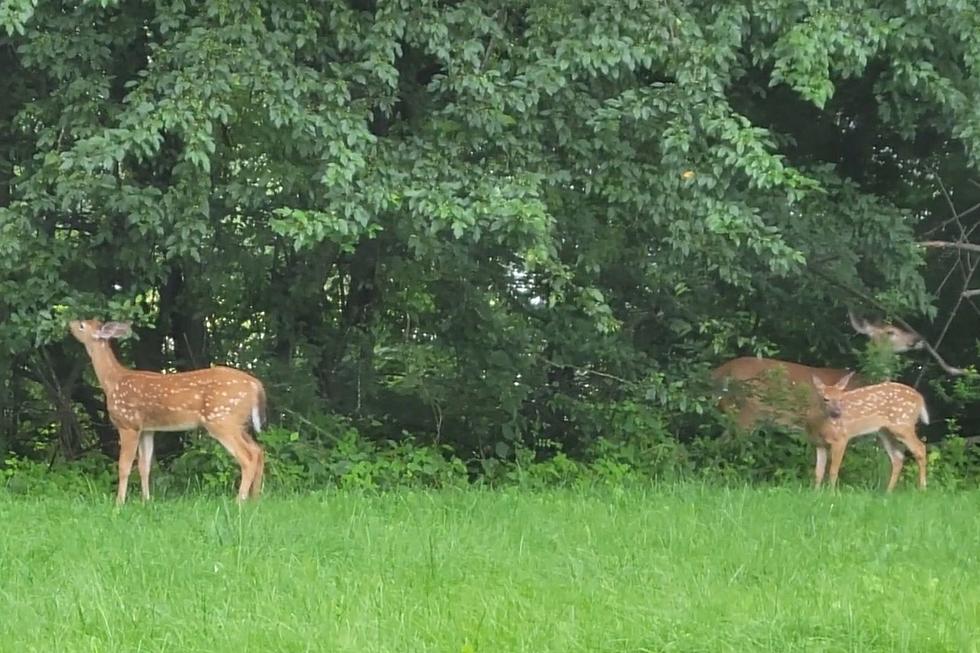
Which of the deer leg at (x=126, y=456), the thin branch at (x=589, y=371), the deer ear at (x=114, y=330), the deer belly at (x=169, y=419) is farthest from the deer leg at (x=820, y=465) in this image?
the deer ear at (x=114, y=330)

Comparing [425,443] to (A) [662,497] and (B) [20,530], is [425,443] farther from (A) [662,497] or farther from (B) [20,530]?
(B) [20,530]

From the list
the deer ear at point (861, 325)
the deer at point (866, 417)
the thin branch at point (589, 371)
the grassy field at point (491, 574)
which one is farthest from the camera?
the deer ear at point (861, 325)

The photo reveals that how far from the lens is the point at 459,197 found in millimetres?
7551

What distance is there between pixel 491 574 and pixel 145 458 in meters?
3.91

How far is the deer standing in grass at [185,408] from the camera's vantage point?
28.3 feet

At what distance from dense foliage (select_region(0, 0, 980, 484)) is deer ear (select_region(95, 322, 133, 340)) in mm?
142

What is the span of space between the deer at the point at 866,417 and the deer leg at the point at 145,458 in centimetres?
488

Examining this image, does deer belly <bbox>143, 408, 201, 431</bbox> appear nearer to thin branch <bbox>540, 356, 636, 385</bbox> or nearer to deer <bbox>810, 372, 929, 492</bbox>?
thin branch <bbox>540, 356, 636, 385</bbox>

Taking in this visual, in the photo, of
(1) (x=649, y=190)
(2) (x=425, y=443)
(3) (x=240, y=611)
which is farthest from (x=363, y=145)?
(2) (x=425, y=443)

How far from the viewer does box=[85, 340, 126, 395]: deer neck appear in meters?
8.95

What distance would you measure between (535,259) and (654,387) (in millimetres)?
2684

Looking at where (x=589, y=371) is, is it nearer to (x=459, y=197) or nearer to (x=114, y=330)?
(x=459, y=197)

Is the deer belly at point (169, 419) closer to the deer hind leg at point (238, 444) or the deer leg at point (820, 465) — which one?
the deer hind leg at point (238, 444)

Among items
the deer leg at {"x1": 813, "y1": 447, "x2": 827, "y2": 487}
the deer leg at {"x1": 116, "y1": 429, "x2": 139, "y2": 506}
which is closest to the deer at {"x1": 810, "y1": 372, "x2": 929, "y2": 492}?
the deer leg at {"x1": 813, "y1": 447, "x2": 827, "y2": 487}
